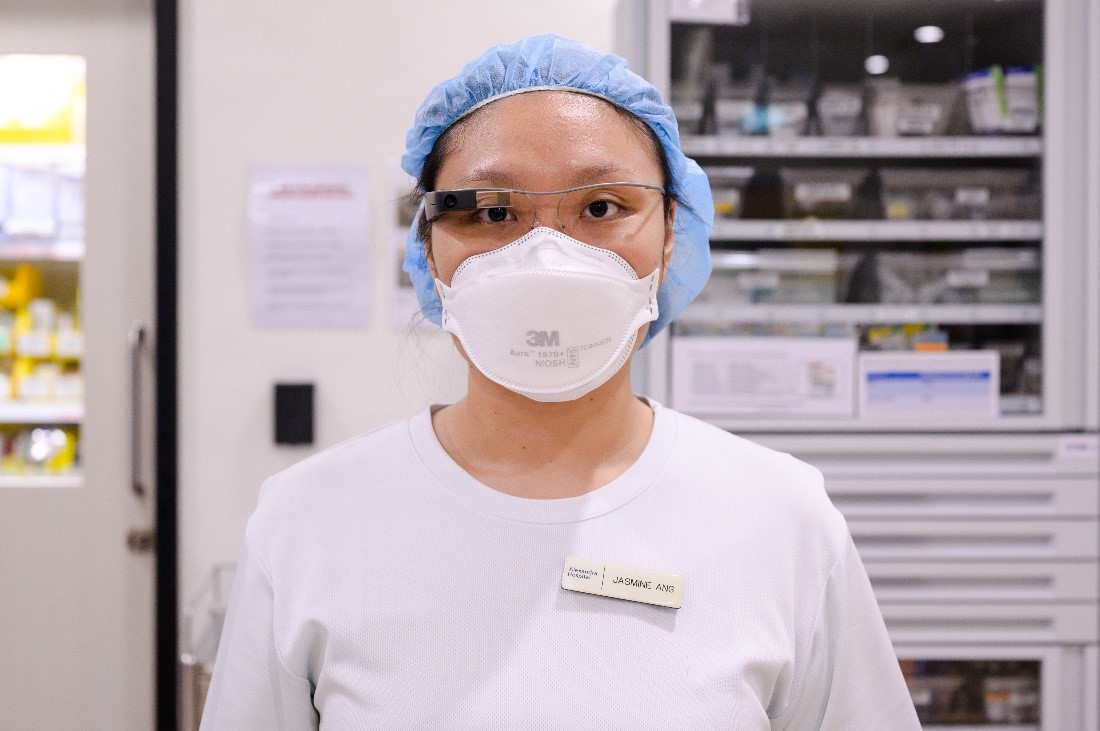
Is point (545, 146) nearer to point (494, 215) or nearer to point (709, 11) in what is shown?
point (494, 215)

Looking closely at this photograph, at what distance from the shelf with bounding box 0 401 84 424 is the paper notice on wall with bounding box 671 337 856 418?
1488mm

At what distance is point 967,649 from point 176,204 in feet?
6.75

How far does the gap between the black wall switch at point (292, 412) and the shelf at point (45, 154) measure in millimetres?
840

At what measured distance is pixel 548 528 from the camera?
0.93m

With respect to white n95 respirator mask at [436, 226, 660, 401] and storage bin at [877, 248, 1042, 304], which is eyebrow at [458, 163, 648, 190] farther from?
storage bin at [877, 248, 1042, 304]

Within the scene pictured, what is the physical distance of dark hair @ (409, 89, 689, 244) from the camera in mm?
1013

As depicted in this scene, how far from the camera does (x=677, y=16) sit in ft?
6.27

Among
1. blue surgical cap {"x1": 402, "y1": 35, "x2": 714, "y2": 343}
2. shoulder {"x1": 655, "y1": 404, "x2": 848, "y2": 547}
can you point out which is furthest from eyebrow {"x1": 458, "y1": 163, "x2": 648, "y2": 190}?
shoulder {"x1": 655, "y1": 404, "x2": 848, "y2": 547}

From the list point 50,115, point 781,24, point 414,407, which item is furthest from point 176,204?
point 781,24

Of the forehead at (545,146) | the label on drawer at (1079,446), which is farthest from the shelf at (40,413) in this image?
the label on drawer at (1079,446)

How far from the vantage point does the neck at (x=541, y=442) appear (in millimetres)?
973

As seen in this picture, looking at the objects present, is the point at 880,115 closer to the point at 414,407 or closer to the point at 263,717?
the point at 414,407

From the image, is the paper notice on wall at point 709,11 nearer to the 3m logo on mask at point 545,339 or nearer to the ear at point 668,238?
the ear at point 668,238

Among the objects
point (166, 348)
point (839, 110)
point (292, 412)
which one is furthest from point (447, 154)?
point (839, 110)
